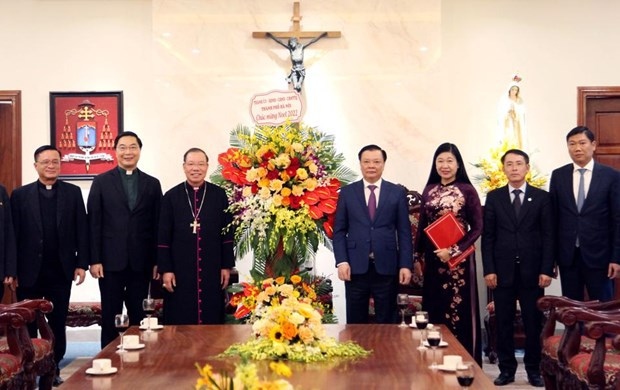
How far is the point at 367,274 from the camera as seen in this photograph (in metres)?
5.06

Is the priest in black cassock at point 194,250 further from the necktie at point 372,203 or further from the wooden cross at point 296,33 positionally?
the wooden cross at point 296,33

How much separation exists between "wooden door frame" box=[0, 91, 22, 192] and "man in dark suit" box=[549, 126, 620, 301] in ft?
15.3

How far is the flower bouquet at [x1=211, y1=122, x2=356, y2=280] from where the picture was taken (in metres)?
4.71

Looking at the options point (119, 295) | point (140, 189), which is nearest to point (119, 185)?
point (140, 189)

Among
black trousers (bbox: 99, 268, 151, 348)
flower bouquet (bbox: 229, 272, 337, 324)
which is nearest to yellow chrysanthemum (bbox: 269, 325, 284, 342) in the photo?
flower bouquet (bbox: 229, 272, 337, 324)

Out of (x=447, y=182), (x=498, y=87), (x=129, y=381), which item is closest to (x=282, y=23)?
(x=498, y=87)

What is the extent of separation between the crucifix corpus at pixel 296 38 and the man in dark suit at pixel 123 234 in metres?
2.07

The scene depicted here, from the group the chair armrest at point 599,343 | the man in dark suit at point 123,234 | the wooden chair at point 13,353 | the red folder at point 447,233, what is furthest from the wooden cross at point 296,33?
the chair armrest at point 599,343

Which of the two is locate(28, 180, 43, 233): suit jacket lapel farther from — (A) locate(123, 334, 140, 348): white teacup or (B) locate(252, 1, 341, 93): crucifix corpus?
(B) locate(252, 1, 341, 93): crucifix corpus

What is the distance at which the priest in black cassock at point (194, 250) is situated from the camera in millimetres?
5199

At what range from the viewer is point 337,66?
23.6 ft

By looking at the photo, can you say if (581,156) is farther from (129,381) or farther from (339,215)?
(129,381)

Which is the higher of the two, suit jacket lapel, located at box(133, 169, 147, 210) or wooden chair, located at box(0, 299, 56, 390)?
suit jacket lapel, located at box(133, 169, 147, 210)

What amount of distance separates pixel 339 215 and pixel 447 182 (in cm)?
74
